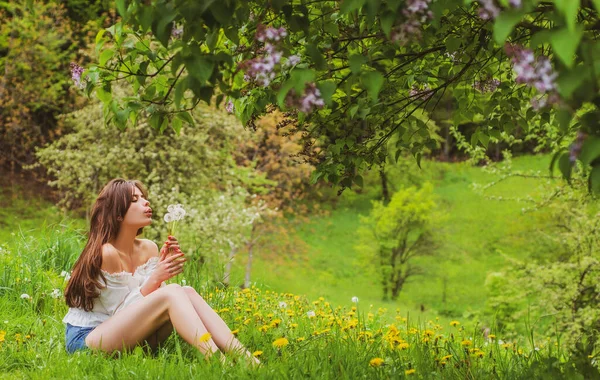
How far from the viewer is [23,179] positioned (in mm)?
19438

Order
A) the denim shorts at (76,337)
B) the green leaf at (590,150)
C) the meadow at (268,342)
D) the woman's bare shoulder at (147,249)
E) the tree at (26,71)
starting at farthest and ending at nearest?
1. the tree at (26,71)
2. the woman's bare shoulder at (147,249)
3. the denim shorts at (76,337)
4. the meadow at (268,342)
5. the green leaf at (590,150)

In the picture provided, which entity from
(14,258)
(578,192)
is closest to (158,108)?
(14,258)

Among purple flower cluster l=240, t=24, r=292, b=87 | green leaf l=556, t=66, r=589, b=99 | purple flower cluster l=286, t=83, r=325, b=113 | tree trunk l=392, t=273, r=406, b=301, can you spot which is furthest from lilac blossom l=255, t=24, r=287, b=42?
tree trunk l=392, t=273, r=406, b=301

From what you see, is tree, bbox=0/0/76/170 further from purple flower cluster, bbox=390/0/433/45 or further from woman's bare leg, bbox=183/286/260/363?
purple flower cluster, bbox=390/0/433/45

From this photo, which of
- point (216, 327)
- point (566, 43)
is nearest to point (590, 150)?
point (566, 43)

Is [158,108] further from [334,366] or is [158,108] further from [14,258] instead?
[14,258]

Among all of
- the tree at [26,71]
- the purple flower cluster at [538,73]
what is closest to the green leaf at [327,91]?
the purple flower cluster at [538,73]

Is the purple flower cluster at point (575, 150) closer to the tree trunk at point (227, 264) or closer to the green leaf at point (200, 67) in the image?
the green leaf at point (200, 67)

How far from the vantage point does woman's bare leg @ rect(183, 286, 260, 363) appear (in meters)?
3.68

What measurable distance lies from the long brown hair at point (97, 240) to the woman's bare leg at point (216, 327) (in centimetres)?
59

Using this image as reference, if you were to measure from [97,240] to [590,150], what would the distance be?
10.5 feet

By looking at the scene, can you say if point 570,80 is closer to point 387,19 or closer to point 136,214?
point 387,19

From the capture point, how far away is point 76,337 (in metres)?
3.87

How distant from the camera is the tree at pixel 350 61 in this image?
1659 mm
